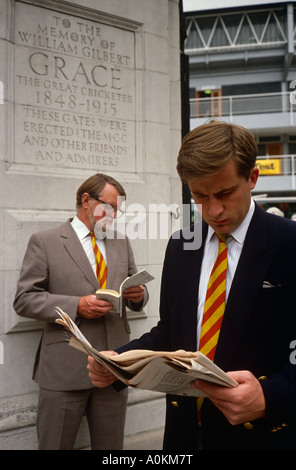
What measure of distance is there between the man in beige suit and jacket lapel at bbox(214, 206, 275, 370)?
4.86 feet

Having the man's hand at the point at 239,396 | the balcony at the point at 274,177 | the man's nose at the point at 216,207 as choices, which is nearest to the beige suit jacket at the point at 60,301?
the man's nose at the point at 216,207

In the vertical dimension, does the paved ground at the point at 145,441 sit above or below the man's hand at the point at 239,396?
below

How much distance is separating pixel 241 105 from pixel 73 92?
76.8 ft

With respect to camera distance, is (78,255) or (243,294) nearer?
(243,294)

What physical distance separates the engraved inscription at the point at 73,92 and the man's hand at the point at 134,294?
1338mm

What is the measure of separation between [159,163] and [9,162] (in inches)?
57.8

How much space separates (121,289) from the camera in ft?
9.75

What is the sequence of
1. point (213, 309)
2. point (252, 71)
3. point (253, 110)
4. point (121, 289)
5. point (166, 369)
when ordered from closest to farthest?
point (166, 369) < point (213, 309) < point (121, 289) < point (252, 71) < point (253, 110)

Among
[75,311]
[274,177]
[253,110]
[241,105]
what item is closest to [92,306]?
[75,311]

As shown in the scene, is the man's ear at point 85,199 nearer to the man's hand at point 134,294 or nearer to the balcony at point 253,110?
the man's hand at point 134,294

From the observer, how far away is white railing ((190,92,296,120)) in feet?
82.2

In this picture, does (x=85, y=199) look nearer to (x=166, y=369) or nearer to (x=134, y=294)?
(x=134, y=294)

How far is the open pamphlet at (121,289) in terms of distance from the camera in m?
2.88
